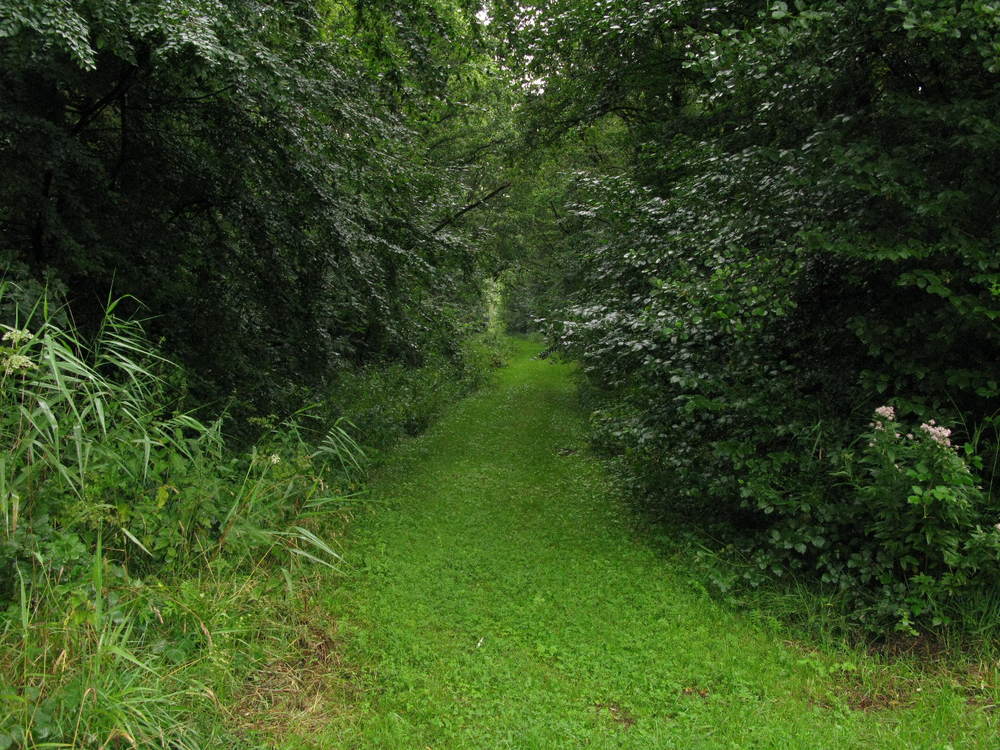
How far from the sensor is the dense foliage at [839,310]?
3367mm

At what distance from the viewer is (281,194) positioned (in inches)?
237

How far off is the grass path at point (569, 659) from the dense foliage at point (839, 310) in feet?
2.13

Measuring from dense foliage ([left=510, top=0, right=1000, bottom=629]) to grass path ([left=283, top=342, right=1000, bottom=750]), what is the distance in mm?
650

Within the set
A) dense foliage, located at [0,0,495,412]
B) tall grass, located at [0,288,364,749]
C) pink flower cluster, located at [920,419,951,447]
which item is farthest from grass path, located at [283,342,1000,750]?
dense foliage, located at [0,0,495,412]

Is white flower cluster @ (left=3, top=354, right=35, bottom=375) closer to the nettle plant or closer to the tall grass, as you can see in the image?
the tall grass

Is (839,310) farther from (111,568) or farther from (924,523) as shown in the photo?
(111,568)

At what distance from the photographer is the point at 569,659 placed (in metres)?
3.48

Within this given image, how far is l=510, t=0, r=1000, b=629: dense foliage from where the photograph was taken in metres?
3.37

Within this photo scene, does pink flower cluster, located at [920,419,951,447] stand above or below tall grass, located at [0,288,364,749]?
above

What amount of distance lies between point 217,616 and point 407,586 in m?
1.55

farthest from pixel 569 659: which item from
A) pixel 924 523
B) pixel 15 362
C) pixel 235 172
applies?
pixel 235 172

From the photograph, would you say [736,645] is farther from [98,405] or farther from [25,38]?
[25,38]

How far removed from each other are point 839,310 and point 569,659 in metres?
3.36

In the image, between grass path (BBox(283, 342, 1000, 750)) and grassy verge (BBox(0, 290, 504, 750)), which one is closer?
grassy verge (BBox(0, 290, 504, 750))
